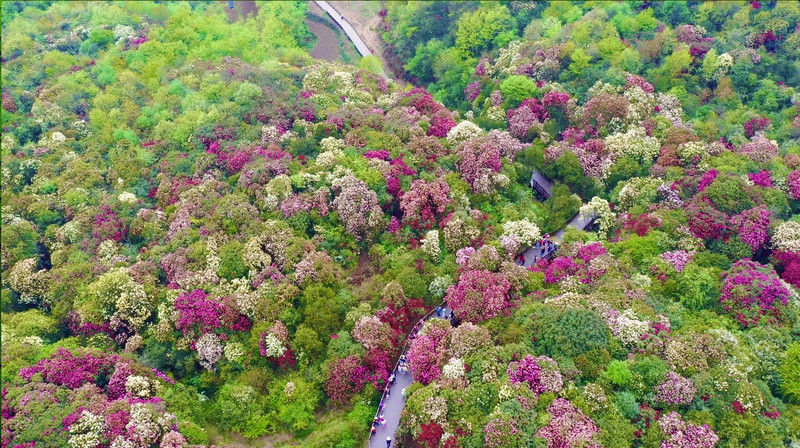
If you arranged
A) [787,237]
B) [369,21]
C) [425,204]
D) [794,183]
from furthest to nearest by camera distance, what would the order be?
[369,21], [425,204], [794,183], [787,237]

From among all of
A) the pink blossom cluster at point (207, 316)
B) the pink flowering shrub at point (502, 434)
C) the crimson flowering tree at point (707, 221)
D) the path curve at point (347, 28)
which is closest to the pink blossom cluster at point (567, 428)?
the pink flowering shrub at point (502, 434)

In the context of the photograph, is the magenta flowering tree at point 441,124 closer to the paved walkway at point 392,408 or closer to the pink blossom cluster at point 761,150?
the paved walkway at point 392,408

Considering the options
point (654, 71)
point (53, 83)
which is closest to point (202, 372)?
point (53, 83)

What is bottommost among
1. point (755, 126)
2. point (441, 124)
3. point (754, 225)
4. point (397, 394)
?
point (397, 394)

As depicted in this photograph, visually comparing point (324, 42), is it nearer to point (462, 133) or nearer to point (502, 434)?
point (462, 133)

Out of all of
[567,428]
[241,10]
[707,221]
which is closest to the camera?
[567,428]

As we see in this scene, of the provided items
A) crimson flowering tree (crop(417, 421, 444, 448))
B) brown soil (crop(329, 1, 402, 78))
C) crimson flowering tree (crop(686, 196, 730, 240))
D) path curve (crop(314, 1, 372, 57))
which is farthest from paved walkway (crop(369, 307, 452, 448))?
brown soil (crop(329, 1, 402, 78))

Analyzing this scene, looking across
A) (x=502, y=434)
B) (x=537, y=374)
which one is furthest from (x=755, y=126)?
(x=502, y=434)
